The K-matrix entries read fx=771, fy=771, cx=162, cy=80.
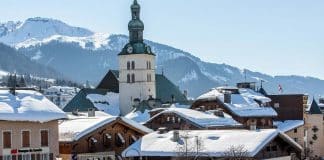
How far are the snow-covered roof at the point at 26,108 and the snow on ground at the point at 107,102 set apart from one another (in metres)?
65.9

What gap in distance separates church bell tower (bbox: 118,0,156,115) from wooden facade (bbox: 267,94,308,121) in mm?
28122

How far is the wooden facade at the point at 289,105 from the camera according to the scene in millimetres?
104250

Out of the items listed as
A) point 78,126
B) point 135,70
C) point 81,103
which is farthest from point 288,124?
point 78,126

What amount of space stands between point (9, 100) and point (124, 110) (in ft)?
243

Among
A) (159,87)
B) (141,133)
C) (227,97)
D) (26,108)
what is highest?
(159,87)

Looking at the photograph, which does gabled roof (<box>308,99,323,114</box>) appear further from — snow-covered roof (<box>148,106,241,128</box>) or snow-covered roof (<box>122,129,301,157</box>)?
snow-covered roof (<box>122,129,301,157</box>)

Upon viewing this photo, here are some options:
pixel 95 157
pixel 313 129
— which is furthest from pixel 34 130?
Result: pixel 313 129

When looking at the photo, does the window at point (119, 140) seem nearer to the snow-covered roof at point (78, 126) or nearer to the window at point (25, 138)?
the snow-covered roof at point (78, 126)

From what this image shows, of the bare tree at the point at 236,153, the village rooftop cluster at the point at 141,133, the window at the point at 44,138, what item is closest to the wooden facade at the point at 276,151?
the village rooftop cluster at the point at 141,133

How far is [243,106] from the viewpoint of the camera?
94.6 m

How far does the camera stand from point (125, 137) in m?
65.9

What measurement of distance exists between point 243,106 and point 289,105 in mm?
13066

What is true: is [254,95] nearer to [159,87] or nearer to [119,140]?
[119,140]

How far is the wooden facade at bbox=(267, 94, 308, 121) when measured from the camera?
10425 centimetres
